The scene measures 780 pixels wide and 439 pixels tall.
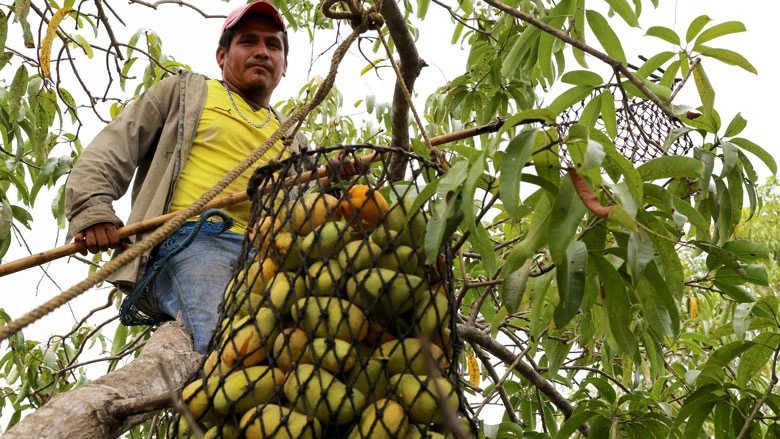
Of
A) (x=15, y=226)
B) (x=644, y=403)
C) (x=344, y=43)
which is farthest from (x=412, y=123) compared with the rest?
(x=344, y=43)

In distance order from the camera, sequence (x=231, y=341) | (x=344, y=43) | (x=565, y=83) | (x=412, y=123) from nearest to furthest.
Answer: (x=231, y=341), (x=344, y=43), (x=565, y=83), (x=412, y=123)

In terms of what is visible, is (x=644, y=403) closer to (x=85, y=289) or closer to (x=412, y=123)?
(x=85, y=289)

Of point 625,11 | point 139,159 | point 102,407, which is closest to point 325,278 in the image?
point 102,407

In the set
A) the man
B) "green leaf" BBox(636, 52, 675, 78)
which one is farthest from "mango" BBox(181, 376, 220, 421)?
"green leaf" BBox(636, 52, 675, 78)

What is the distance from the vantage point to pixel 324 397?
86 centimetres

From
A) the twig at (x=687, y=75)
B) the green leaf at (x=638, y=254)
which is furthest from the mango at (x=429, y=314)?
the twig at (x=687, y=75)

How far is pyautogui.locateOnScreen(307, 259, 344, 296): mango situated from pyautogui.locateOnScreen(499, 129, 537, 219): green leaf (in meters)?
0.22

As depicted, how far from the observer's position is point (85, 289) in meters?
0.87

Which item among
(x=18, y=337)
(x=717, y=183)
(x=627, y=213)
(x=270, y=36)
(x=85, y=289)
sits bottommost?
(x=18, y=337)

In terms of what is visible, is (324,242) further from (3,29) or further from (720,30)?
(3,29)

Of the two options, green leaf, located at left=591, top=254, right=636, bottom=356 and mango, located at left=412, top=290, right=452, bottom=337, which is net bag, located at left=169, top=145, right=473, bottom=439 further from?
green leaf, located at left=591, top=254, right=636, bottom=356

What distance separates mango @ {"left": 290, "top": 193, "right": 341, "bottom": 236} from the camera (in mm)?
987

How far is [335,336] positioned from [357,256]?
105 millimetres

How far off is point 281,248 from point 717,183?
0.82 m
